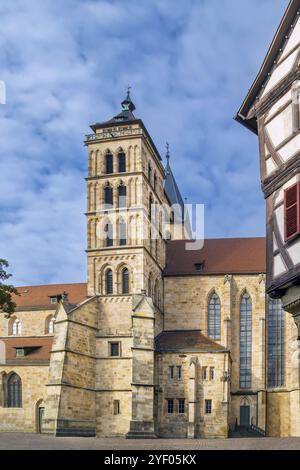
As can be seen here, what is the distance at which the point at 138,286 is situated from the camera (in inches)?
2040

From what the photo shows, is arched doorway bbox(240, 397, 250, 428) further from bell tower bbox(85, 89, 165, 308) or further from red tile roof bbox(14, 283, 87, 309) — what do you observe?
red tile roof bbox(14, 283, 87, 309)

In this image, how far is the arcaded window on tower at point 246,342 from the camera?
54.6 metres

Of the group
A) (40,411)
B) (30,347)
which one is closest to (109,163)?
(30,347)

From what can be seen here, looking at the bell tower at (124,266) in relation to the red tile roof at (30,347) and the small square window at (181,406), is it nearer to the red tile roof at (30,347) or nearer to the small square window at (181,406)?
the small square window at (181,406)

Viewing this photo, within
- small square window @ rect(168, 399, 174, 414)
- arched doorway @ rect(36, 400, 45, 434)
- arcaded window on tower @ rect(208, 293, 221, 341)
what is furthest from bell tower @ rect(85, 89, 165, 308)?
arched doorway @ rect(36, 400, 45, 434)

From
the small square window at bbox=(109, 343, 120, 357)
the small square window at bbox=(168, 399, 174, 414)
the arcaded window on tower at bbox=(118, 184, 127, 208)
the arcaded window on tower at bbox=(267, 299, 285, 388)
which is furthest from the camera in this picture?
the arcaded window on tower at bbox=(118, 184, 127, 208)

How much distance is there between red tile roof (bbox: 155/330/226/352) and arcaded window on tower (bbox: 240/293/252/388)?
2761mm

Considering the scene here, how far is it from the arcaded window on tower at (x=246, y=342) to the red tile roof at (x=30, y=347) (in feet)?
48.0

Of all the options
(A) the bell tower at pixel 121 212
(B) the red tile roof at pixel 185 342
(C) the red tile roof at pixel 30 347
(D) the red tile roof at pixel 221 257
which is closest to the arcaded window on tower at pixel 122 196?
(A) the bell tower at pixel 121 212

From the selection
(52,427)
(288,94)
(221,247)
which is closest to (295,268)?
(288,94)

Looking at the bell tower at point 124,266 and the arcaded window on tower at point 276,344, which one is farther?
the arcaded window on tower at point 276,344

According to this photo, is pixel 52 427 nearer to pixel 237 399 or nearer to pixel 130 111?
pixel 237 399

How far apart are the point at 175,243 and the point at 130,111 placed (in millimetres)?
11858

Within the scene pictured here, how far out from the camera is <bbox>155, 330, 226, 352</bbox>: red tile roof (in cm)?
5206
